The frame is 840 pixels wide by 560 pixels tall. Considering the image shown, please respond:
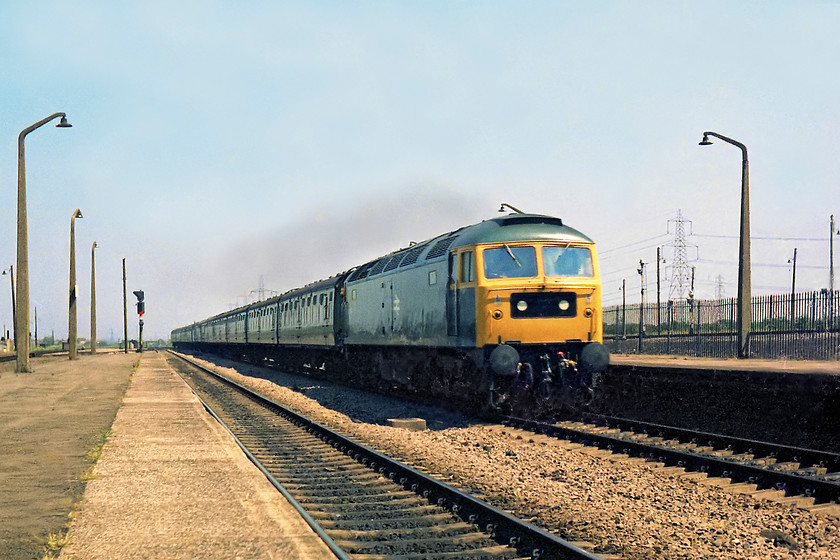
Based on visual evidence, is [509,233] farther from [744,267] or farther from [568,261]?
[744,267]

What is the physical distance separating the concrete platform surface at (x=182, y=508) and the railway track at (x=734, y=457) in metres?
4.86

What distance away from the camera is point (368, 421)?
16.3 metres

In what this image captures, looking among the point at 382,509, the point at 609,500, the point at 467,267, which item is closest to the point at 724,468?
the point at 609,500

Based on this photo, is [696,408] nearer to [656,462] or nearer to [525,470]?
[656,462]

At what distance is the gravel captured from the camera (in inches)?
265

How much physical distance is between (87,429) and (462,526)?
9.24 m

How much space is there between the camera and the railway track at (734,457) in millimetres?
8453

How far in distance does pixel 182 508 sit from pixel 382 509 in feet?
6.31

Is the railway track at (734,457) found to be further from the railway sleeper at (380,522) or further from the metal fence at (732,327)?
the metal fence at (732,327)

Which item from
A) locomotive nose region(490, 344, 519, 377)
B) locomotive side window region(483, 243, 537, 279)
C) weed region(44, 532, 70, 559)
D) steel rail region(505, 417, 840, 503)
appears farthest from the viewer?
locomotive side window region(483, 243, 537, 279)

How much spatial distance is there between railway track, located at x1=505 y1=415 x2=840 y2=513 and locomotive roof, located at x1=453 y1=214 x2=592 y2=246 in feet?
11.1

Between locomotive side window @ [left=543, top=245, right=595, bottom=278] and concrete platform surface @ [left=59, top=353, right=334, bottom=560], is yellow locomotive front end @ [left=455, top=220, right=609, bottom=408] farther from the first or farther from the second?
concrete platform surface @ [left=59, top=353, right=334, bottom=560]

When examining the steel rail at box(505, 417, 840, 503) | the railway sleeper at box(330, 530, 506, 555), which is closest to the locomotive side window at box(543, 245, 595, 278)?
the steel rail at box(505, 417, 840, 503)

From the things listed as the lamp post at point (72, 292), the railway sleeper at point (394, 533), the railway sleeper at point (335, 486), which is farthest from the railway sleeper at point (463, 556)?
the lamp post at point (72, 292)
